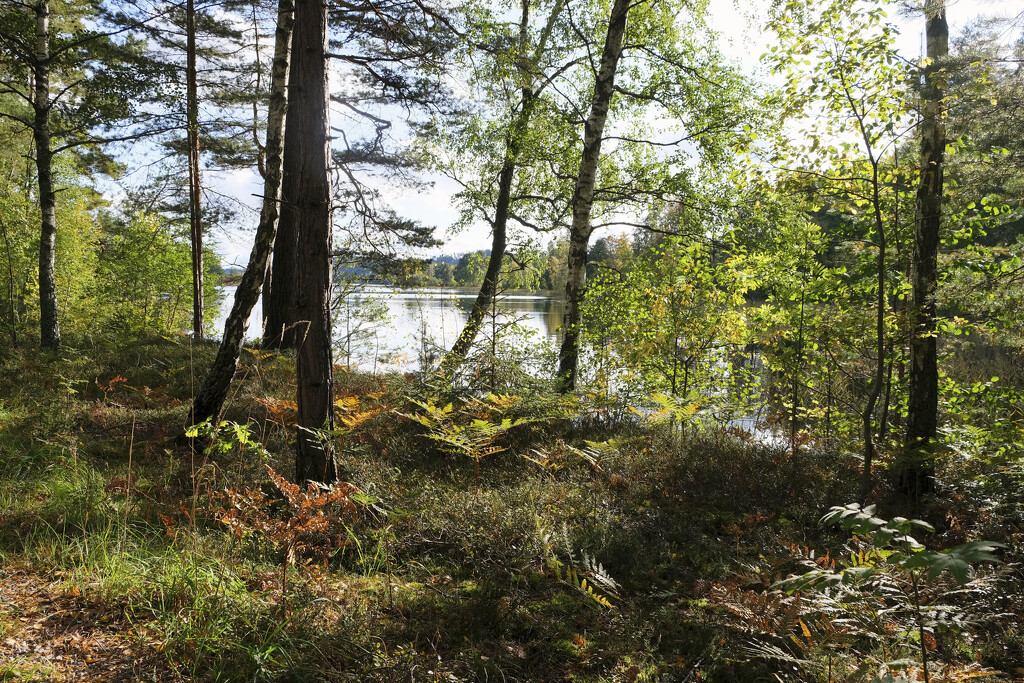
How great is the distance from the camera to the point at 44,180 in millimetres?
9758

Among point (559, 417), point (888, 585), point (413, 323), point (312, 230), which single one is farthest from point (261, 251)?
point (413, 323)

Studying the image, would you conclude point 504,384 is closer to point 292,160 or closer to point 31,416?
point 292,160

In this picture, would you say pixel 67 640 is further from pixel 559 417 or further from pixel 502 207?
pixel 502 207

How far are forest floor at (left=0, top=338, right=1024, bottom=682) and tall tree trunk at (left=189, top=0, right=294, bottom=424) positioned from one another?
0.62 meters

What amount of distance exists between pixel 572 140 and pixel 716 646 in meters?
9.55

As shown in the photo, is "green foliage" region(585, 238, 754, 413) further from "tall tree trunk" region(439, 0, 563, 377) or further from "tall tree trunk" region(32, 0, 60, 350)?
"tall tree trunk" region(32, 0, 60, 350)

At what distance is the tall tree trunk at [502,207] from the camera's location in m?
7.85

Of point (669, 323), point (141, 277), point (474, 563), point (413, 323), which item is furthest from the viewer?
point (141, 277)

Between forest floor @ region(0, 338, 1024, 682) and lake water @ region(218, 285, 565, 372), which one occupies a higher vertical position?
lake water @ region(218, 285, 565, 372)

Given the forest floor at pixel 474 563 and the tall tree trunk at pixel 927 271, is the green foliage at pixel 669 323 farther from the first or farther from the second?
the tall tree trunk at pixel 927 271

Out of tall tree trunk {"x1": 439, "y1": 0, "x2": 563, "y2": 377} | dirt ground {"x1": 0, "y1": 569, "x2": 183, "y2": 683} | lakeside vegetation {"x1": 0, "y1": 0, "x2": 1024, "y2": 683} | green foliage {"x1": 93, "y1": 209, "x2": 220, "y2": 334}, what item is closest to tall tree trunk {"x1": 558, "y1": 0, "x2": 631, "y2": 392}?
lakeside vegetation {"x1": 0, "y1": 0, "x2": 1024, "y2": 683}

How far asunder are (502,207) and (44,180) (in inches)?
334

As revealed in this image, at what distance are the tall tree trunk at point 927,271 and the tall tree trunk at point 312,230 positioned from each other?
555 cm

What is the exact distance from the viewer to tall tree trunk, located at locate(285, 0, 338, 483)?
15.3 feet
